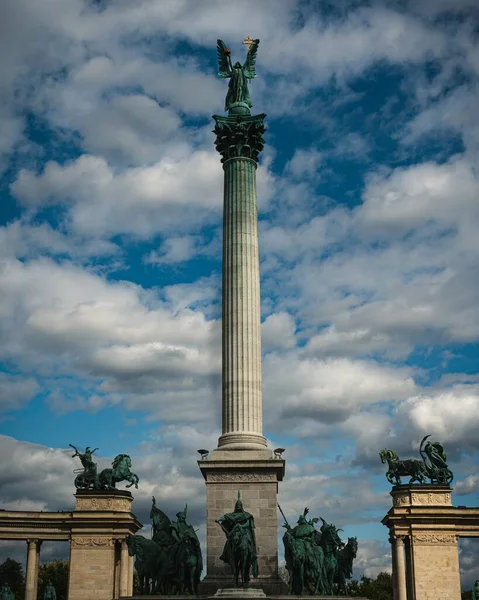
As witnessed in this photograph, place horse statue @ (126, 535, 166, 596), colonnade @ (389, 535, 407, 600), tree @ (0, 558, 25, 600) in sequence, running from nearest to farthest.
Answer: horse statue @ (126, 535, 166, 596), colonnade @ (389, 535, 407, 600), tree @ (0, 558, 25, 600)

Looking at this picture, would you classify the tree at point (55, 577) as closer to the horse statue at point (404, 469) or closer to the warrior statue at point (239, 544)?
the horse statue at point (404, 469)

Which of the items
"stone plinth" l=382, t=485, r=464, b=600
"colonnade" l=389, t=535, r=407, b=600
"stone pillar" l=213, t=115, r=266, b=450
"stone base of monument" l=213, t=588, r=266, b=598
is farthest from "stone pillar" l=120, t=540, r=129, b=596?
"stone base of monument" l=213, t=588, r=266, b=598

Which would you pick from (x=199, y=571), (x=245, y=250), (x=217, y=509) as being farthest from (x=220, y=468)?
(x=245, y=250)

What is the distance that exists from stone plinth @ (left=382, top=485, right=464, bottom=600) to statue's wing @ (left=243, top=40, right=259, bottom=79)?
139 feet

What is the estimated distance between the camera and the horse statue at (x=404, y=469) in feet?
251

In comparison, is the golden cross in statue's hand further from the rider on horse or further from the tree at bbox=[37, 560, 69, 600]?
the tree at bbox=[37, 560, 69, 600]

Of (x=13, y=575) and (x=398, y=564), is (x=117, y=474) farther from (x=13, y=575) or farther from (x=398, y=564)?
(x=13, y=575)

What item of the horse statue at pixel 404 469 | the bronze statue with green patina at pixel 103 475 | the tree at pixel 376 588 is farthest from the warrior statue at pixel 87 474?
the tree at pixel 376 588

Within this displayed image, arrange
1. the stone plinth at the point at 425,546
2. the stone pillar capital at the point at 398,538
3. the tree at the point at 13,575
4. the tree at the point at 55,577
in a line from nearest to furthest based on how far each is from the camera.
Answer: the stone plinth at the point at 425,546, the stone pillar capital at the point at 398,538, the tree at the point at 55,577, the tree at the point at 13,575

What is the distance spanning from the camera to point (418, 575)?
7350 cm

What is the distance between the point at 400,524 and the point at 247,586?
41477 mm

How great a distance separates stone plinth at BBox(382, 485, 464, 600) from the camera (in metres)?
73.2

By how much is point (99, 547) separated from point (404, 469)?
28.6 meters

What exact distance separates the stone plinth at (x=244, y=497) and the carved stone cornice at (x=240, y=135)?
17.2m
